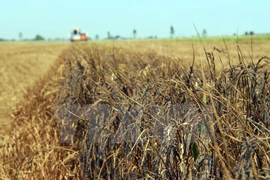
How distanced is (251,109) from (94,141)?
1221mm

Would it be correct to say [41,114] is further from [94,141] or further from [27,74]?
[27,74]

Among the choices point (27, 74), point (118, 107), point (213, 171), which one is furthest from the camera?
point (27, 74)

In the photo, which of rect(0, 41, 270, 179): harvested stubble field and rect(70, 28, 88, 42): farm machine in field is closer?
rect(0, 41, 270, 179): harvested stubble field

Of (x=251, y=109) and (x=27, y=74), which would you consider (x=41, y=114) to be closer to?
(x=251, y=109)

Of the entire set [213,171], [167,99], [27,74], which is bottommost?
[27,74]

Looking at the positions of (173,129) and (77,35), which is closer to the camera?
(173,129)

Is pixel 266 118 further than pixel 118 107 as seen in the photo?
No

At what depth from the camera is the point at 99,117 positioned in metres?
3.20

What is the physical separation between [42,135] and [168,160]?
2947mm

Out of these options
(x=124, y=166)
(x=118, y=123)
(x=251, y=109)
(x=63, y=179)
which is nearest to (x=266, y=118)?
(x=251, y=109)

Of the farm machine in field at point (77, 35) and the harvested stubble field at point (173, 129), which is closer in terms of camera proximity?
the harvested stubble field at point (173, 129)

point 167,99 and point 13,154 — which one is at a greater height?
point 167,99

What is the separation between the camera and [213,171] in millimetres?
1743

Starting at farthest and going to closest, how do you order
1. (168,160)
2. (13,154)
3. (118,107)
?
(13,154), (118,107), (168,160)
